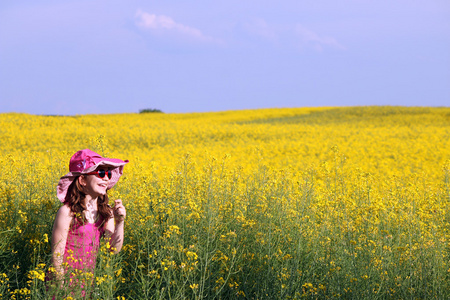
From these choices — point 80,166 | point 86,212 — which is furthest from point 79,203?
point 80,166

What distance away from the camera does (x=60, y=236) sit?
342cm

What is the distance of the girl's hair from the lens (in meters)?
3.61

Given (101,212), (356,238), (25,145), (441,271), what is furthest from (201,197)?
(25,145)

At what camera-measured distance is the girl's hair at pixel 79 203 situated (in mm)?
3613

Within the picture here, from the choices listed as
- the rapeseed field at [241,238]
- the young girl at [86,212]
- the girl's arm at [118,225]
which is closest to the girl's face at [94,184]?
the young girl at [86,212]

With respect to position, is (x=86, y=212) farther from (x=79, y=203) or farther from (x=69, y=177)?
(x=69, y=177)

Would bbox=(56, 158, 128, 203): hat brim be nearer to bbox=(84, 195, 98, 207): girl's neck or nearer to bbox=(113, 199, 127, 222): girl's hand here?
bbox=(84, 195, 98, 207): girl's neck

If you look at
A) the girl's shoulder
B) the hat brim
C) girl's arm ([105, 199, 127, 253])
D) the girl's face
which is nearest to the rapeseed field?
girl's arm ([105, 199, 127, 253])

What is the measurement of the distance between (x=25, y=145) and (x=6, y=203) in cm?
1379

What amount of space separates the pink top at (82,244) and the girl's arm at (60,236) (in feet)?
0.22

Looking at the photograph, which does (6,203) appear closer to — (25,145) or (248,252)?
(248,252)

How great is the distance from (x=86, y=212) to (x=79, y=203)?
10cm

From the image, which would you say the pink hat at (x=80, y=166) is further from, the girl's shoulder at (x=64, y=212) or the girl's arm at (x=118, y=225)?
the girl's arm at (x=118, y=225)

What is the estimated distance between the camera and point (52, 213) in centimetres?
473
